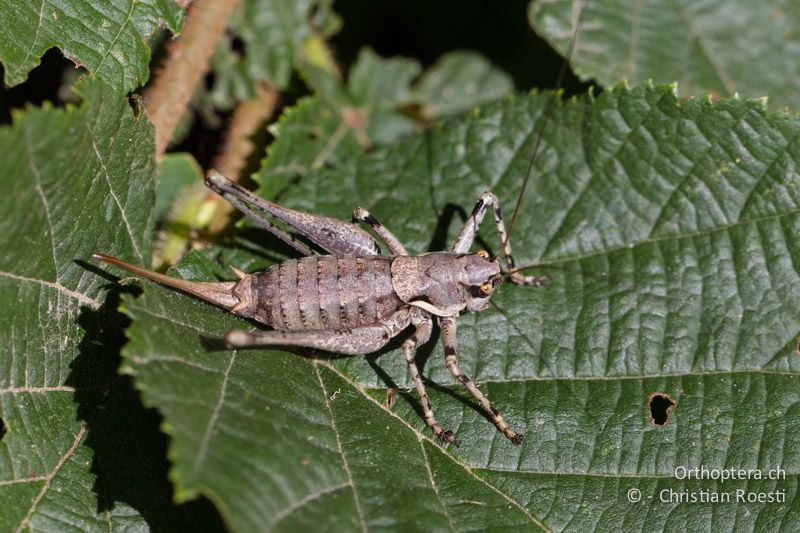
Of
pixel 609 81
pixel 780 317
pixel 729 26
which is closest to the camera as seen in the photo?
pixel 780 317

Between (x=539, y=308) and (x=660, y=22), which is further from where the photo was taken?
(x=660, y=22)

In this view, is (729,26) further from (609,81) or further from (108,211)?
(108,211)

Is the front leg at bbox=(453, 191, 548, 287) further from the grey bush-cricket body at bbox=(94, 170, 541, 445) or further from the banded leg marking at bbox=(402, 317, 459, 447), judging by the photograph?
the banded leg marking at bbox=(402, 317, 459, 447)

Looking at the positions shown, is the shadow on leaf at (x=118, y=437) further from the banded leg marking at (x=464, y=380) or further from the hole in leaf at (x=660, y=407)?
the hole in leaf at (x=660, y=407)

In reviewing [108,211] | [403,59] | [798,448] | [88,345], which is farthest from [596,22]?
[88,345]

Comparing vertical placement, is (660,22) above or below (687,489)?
above

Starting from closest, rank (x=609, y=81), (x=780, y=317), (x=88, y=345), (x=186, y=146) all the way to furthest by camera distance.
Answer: (x=88, y=345) < (x=780, y=317) < (x=609, y=81) < (x=186, y=146)

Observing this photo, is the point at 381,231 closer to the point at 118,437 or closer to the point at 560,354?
the point at 560,354
